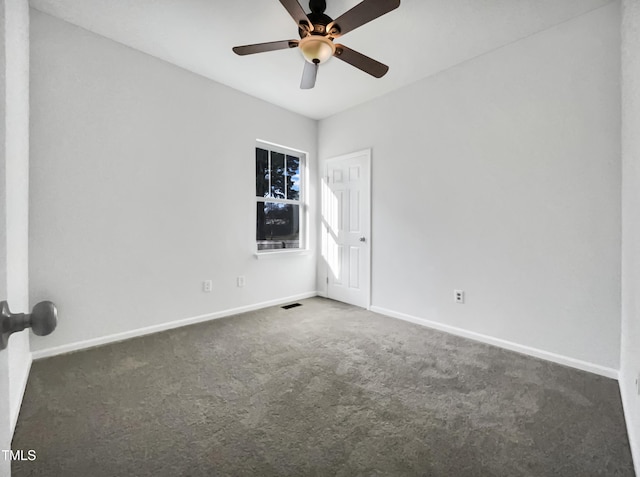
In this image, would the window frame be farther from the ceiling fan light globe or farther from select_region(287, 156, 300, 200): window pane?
the ceiling fan light globe

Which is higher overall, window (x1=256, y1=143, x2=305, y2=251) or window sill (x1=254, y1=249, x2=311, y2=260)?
window (x1=256, y1=143, x2=305, y2=251)

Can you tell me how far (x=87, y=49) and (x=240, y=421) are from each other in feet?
10.4

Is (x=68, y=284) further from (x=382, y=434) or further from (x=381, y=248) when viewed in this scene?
(x=381, y=248)

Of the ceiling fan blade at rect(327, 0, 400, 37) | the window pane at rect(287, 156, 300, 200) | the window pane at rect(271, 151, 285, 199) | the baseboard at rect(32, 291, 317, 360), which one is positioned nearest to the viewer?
the ceiling fan blade at rect(327, 0, 400, 37)

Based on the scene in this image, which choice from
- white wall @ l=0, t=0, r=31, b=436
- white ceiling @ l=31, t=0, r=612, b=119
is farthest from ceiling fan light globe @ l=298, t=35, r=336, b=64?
white wall @ l=0, t=0, r=31, b=436

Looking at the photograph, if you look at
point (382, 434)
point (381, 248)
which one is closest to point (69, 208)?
point (382, 434)

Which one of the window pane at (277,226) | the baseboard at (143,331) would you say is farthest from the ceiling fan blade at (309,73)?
the baseboard at (143,331)

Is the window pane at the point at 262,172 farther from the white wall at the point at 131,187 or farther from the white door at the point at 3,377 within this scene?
the white door at the point at 3,377

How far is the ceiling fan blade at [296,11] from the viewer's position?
5.70 feet

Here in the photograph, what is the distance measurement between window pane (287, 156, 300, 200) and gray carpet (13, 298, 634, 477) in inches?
89.9

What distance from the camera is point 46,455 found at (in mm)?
1402

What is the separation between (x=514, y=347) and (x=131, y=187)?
149 inches

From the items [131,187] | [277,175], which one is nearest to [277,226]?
[277,175]

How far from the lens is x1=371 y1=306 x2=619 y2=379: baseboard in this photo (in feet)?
7.28
